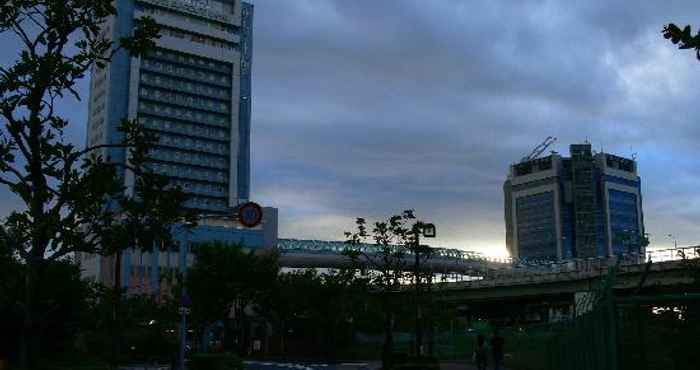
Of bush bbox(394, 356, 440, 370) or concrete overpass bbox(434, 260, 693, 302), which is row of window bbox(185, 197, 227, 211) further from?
bush bbox(394, 356, 440, 370)

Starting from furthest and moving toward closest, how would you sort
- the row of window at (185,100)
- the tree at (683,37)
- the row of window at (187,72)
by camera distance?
the row of window at (187,72) → the row of window at (185,100) → the tree at (683,37)

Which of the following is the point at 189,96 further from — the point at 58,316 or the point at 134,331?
the point at 58,316

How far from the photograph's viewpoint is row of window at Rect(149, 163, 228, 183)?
583 feet

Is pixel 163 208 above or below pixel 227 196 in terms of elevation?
below

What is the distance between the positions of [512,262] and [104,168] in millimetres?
162389

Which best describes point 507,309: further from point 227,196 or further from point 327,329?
A: point 227,196

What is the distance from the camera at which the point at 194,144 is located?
600 ft

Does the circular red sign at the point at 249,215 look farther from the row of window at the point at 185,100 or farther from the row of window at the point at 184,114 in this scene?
the row of window at the point at 185,100

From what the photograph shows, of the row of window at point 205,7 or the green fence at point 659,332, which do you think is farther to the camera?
the row of window at point 205,7

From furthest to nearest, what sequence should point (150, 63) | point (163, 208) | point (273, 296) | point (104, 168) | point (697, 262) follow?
point (150, 63) < point (273, 296) < point (697, 262) < point (104, 168) < point (163, 208)

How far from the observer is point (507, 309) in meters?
119

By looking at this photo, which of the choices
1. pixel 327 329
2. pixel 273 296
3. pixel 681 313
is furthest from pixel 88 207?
pixel 273 296

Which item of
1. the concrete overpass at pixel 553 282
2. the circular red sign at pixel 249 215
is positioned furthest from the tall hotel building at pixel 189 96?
the concrete overpass at pixel 553 282

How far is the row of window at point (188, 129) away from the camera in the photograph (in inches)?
7013
